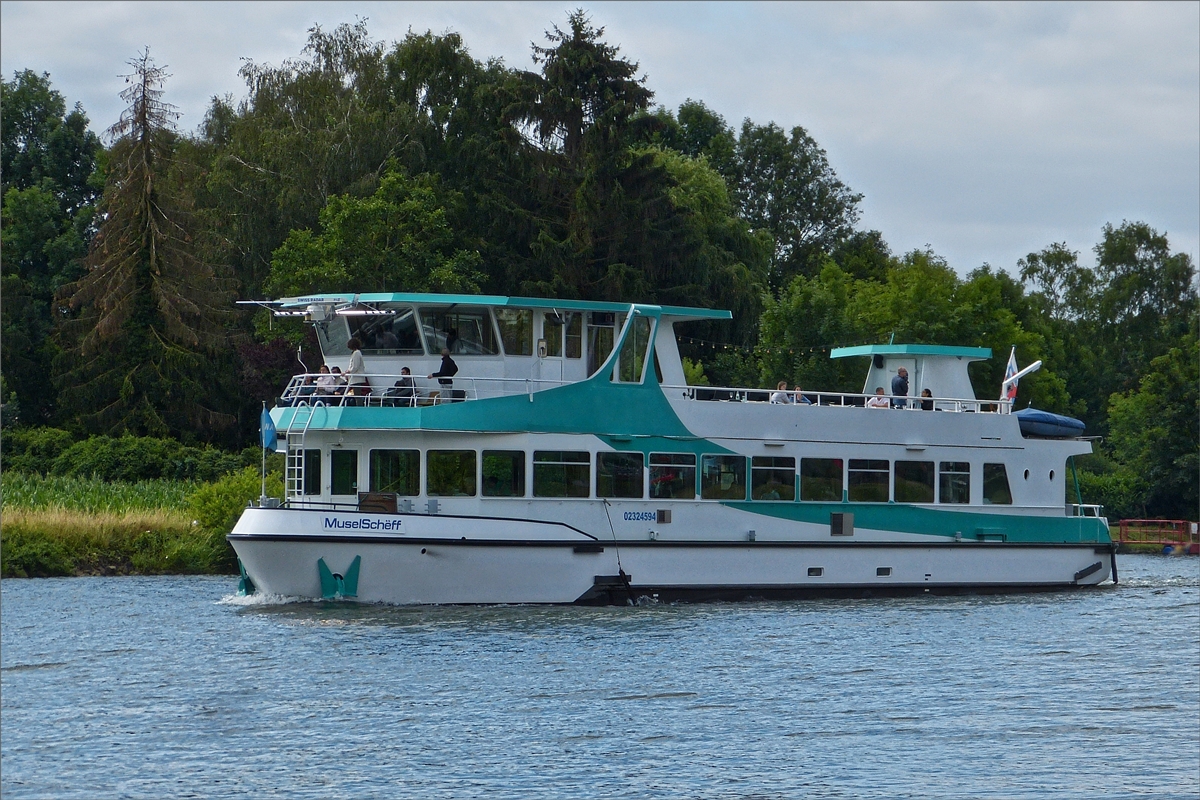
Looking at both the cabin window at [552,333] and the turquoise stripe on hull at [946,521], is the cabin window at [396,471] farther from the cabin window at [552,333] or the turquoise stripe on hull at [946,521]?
the turquoise stripe on hull at [946,521]

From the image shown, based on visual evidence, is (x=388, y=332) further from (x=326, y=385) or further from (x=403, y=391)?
(x=326, y=385)

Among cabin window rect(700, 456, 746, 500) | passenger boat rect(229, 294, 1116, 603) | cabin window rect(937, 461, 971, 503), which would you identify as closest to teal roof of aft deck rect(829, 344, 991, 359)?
passenger boat rect(229, 294, 1116, 603)

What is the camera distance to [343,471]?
2533 centimetres

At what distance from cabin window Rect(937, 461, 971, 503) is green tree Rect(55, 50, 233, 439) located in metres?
23.9

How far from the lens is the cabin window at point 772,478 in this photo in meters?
27.2

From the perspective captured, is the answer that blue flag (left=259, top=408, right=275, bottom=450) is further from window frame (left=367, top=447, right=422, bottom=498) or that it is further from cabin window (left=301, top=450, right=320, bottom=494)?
window frame (left=367, top=447, right=422, bottom=498)

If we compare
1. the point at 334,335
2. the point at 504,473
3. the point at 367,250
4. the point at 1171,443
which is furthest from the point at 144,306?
the point at 1171,443

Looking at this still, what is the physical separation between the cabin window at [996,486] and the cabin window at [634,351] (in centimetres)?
762

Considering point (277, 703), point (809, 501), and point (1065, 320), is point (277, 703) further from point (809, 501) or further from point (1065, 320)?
point (1065, 320)

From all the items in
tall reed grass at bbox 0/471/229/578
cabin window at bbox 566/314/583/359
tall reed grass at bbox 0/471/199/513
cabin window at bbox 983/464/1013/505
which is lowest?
tall reed grass at bbox 0/471/229/578

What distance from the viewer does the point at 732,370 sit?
2142 inches

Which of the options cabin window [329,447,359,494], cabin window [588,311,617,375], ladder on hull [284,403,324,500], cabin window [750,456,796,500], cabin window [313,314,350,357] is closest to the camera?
ladder on hull [284,403,324,500]

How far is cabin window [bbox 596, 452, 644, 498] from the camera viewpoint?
2559 centimetres

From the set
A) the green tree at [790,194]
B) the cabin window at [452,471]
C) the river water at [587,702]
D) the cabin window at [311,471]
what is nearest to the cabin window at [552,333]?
the cabin window at [452,471]
